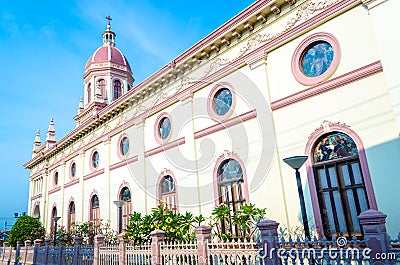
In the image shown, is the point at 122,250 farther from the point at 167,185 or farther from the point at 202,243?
the point at 167,185

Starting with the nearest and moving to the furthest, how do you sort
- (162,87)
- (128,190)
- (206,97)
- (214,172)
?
1. (214,172)
2. (206,97)
3. (162,87)
4. (128,190)

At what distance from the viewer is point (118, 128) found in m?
15.5

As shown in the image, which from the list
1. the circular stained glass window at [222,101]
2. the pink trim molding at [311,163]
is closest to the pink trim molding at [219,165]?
the circular stained glass window at [222,101]

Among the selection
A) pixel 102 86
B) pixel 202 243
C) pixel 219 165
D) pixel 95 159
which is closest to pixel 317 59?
pixel 219 165

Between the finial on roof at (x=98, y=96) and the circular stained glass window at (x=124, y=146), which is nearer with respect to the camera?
the circular stained glass window at (x=124, y=146)

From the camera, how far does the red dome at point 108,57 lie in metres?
23.1

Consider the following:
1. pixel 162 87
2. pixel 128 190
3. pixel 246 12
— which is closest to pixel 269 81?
pixel 246 12

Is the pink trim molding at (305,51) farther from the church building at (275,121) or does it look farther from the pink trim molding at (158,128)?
the pink trim molding at (158,128)

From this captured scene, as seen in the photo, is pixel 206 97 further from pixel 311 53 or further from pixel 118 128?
pixel 118 128

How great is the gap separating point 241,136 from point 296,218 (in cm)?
295

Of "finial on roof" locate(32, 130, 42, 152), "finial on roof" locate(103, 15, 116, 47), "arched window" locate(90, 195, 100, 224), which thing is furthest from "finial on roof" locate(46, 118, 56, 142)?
"arched window" locate(90, 195, 100, 224)

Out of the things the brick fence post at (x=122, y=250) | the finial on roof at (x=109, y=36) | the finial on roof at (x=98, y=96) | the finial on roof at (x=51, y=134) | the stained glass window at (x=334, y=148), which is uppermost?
the finial on roof at (x=109, y=36)

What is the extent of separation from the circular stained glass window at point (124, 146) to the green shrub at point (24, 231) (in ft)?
27.8

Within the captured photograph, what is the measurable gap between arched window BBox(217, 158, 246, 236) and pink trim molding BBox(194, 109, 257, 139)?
1.11 meters
